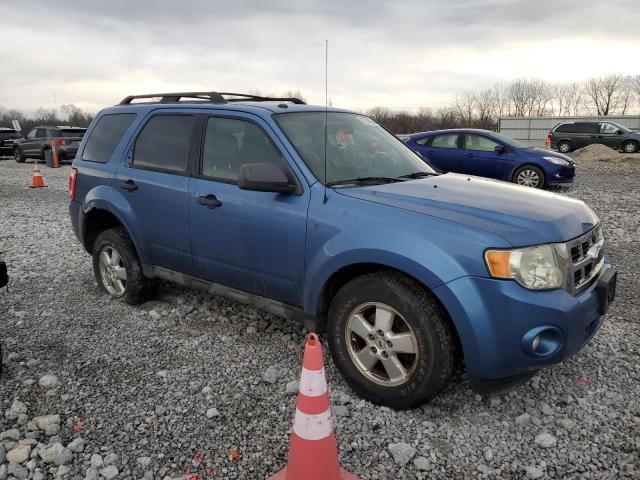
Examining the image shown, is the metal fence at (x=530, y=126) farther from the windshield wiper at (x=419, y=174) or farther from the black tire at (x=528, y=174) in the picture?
the windshield wiper at (x=419, y=174)

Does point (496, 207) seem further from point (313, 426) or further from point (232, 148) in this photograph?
point (232, 148)

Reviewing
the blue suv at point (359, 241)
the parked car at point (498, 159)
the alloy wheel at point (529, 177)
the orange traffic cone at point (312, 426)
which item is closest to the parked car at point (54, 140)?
the parked car at point (498, 159)

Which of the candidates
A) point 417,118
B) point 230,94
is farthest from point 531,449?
point 417,118

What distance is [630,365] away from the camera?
3.61 m

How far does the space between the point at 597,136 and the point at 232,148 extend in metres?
26.4

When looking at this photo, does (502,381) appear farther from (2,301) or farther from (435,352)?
(2,301)

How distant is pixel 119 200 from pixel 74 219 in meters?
0.91

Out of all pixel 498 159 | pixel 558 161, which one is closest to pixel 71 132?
pixel 498 159

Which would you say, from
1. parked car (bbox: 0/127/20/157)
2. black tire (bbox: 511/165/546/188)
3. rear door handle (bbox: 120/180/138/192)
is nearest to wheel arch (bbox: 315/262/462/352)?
rear door handle (bbox: 120/180/138/192)

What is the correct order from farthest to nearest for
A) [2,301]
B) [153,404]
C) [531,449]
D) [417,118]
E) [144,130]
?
[417,118]
[2,301]
[144,130]
[153,404]
[531,449]

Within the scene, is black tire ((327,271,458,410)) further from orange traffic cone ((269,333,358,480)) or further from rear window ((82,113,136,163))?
rear window ((82,113,136,163))

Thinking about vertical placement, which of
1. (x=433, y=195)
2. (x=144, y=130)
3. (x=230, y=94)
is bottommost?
(x=433, y=195)

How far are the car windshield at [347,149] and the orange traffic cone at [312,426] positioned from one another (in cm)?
136

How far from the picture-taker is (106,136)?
482 cm
